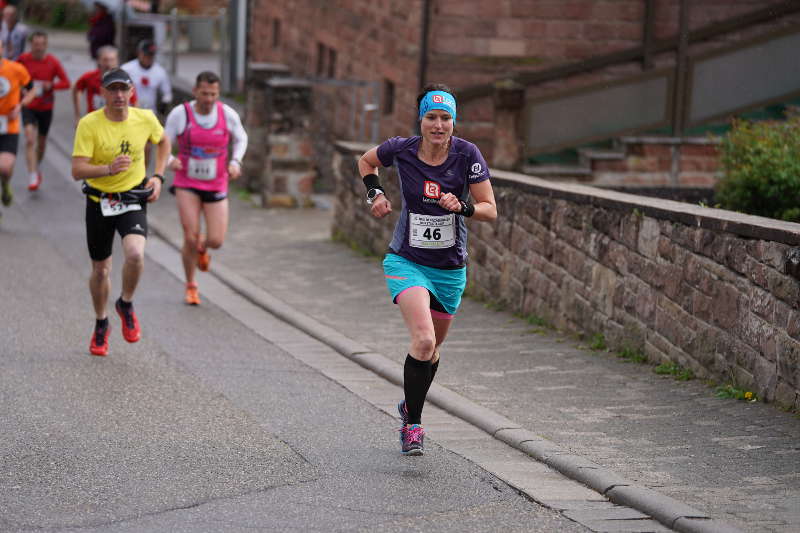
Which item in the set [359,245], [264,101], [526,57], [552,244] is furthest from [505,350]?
[264,101]

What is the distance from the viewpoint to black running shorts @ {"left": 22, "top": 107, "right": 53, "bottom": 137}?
18312 mm

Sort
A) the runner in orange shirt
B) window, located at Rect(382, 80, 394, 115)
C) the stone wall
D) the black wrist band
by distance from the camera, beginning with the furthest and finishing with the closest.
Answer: window, located at Rect(382, 80, 394, 115)
the runner in orange shirt
the stone wall
the black wrist band

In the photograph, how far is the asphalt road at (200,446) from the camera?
615 centimetres

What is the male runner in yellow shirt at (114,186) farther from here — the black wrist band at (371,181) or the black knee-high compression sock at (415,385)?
the black knee-high compression sock at (415,385)

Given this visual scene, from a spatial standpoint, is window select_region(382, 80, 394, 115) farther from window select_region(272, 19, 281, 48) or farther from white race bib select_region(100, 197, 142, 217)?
white race bib select_region(100, 197, 142, 217)

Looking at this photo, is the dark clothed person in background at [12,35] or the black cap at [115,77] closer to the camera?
the black cap at [115,77]

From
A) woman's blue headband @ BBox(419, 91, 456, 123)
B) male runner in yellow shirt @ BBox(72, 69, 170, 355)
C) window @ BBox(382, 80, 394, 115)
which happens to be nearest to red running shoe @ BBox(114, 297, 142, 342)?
male runner in yellow shirt @ BBox(72, 69, 170, 355)

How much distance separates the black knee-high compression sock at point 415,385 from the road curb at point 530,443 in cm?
59

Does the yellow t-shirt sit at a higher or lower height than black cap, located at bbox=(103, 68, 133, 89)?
lower

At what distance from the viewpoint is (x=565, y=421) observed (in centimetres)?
805

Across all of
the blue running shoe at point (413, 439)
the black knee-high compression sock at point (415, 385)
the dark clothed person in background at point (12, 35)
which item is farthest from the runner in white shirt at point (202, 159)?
the dark clothed person in background at point (12, 35)

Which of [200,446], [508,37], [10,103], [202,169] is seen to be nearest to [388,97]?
[508,37]

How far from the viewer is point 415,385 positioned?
736 centimetres

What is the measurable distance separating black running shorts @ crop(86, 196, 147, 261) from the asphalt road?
2.41 feet
